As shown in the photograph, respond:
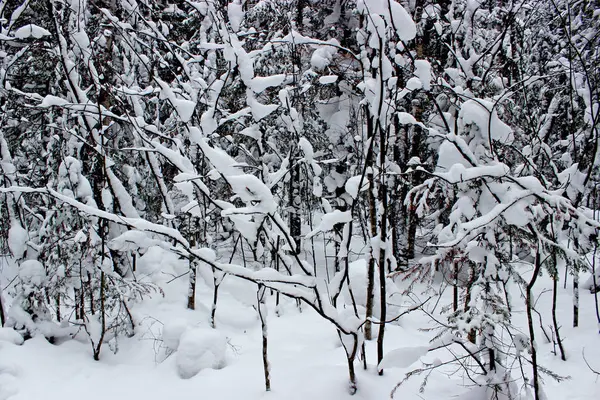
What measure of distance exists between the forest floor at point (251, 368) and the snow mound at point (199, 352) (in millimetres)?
118

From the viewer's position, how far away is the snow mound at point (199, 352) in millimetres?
4070

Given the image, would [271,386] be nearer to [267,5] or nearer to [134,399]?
[134,399]

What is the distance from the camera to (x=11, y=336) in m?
4.47

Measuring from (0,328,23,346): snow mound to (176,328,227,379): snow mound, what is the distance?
6.61ft

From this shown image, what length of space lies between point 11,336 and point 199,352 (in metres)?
2.38

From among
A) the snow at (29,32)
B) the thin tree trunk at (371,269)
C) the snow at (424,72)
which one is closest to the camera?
the snow at (424,72)

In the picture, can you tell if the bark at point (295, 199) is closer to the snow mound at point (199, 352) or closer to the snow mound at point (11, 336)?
the snow mound at point (199, 352)

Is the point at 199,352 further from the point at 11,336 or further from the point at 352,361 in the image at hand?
the point at 11,336

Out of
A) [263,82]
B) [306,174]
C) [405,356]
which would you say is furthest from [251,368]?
[263,82]

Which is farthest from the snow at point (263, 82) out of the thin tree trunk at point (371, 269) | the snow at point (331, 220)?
the thin tree trunk at point (371, 269)

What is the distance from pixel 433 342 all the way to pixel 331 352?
69.3 inches

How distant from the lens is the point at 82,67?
19.9 ft

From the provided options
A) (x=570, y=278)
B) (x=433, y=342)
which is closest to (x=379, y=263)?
(x=433, y=342)

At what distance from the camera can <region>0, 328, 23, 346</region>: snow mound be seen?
14.5ft
